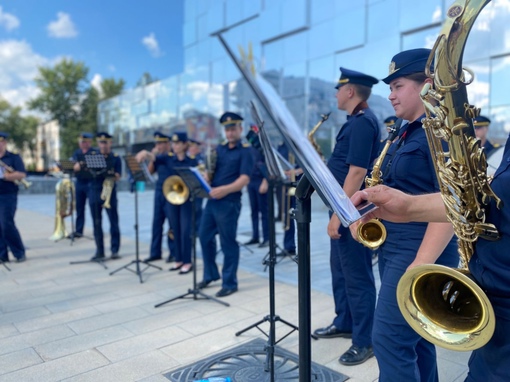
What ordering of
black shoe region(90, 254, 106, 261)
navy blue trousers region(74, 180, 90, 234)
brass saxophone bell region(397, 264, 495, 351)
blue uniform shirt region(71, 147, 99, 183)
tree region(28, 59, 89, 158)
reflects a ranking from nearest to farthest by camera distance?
brass saxophone bell region(397, 264, 495, 351) < black shoe region(90, 254, 106, 261) < blue uniform shirt region(71, 147, 99, 183) < navy blue trousers region(74, 180, 90, 234) < tree region(28, 59, 89, 158)

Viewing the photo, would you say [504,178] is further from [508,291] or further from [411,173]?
[411,173]

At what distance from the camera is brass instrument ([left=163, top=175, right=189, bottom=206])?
5.66 meters

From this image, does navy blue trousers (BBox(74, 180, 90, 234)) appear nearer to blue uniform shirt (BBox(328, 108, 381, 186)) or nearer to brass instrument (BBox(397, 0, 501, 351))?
blue uniform shirt (BBox(328, 108, 381, 186))

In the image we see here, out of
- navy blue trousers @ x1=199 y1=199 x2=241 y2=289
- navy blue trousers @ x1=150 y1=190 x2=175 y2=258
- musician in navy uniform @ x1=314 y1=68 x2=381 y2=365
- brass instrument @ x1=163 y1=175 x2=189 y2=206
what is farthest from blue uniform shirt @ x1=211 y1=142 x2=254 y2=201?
navy blue trousers @ x1=150 y1=190 x2=175 y2=258

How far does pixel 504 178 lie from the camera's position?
126 centimetres

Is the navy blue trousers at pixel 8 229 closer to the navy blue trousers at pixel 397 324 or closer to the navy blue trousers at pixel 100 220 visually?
the navy blue trousers at pixel 100 220

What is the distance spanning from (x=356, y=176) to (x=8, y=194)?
5.67 meters

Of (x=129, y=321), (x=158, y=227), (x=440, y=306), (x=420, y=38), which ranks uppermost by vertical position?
(x=420, y=38)

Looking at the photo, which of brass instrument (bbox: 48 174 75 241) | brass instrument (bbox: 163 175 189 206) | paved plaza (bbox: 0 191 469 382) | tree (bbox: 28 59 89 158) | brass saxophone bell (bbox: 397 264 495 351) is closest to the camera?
brass saxophone bell (bbox: 397 264 495 351)

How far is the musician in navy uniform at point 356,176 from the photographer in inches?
113

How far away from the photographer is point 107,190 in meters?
6.70

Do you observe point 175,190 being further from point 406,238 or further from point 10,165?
point 406,238

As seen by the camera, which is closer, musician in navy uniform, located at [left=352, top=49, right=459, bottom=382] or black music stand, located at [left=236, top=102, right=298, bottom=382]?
musician in navy uniform, located at [left=352, top=49, right=459, bottom=382]

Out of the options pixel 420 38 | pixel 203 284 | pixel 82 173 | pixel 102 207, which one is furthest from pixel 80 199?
pixel 420 38
